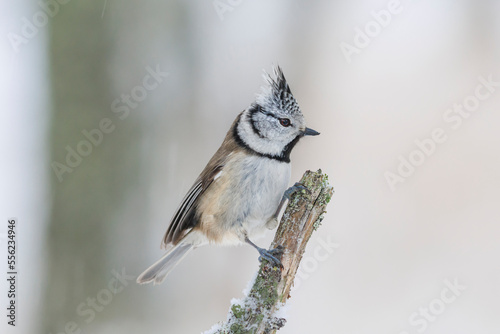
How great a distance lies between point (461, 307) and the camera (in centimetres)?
463

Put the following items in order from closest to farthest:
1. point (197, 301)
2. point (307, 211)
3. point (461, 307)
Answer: point (307, 211)
point (197, 301)
point (461, 307)

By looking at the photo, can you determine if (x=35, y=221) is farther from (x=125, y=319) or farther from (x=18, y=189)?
(x=125, y=319)

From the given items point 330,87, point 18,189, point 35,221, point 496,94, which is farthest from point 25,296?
point 496,94

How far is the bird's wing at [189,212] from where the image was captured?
260 centimetres

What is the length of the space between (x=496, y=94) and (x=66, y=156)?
4.68 m
